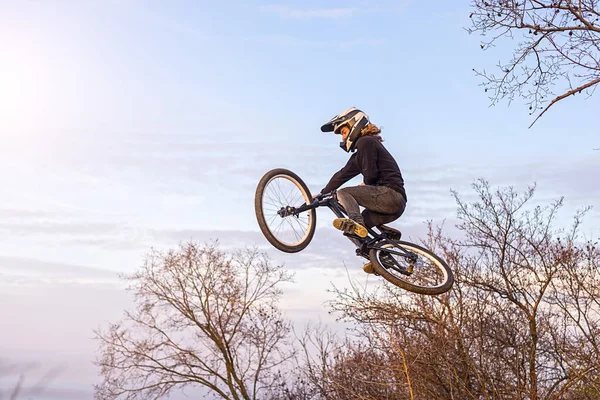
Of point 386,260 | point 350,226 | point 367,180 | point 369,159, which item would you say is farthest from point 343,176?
point 386,260

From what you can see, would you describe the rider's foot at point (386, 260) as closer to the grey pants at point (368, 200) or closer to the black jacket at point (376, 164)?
the grey pants at point (368, 200)

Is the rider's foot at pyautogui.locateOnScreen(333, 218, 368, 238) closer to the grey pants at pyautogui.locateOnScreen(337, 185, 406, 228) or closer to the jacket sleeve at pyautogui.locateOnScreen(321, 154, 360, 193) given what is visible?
the grey pants at pyautogui.locateOnScreen(337, 185, 406, 228)

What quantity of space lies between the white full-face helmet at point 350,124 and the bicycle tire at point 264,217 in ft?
2.31

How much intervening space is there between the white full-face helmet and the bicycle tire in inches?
27.8

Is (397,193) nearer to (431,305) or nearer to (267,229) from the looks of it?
(267,229)

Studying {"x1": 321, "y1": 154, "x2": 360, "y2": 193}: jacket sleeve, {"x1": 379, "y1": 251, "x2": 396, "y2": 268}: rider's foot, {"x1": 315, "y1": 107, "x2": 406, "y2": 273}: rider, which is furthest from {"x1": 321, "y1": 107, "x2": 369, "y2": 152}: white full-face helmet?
{"x1": 379, "y1": 251, "x2": 396, "y2": 268}: rider's foot

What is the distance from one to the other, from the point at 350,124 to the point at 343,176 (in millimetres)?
633

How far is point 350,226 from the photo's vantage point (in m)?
6.54

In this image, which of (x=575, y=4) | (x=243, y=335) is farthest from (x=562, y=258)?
(x=243, y=335)

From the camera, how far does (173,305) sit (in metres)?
24.5

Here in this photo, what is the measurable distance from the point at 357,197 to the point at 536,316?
388 inches

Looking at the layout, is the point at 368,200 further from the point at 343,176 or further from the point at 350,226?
the point at 343,176

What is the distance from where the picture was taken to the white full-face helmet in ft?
21.7

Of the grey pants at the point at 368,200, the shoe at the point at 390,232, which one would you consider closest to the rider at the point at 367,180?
the grey pants at the point at 368,200
